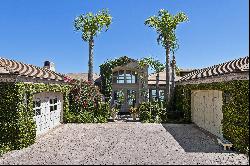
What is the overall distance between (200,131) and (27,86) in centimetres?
1065

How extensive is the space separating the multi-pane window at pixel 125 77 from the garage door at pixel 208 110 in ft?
42.3

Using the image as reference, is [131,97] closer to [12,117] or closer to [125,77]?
[125,77]

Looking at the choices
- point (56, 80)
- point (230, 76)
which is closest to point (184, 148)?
point (230, 76)

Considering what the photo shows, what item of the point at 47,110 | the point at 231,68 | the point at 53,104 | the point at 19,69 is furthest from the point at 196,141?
the point at 53,104

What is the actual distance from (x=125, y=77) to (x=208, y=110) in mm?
17392

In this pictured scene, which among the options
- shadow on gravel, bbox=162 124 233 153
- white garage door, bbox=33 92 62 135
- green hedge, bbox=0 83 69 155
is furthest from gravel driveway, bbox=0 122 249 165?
white garage door, bbox=33 92 62 135

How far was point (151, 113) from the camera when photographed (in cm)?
2627

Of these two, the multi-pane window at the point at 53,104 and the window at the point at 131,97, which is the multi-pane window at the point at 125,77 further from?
the multi-pane window at the point at 53,104

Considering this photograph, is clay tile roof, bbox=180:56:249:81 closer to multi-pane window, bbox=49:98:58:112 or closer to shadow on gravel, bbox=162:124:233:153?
shadow on gravel, bbox=162:124:233:153

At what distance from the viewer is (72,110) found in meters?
24.9

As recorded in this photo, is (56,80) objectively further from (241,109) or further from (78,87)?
(241,109)

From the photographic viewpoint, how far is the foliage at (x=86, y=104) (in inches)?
965

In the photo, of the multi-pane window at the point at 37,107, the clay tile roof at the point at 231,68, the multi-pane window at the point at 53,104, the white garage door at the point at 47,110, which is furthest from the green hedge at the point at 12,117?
the clay tile roof at the point at 231,68

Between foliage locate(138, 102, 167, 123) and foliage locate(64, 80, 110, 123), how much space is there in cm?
293
